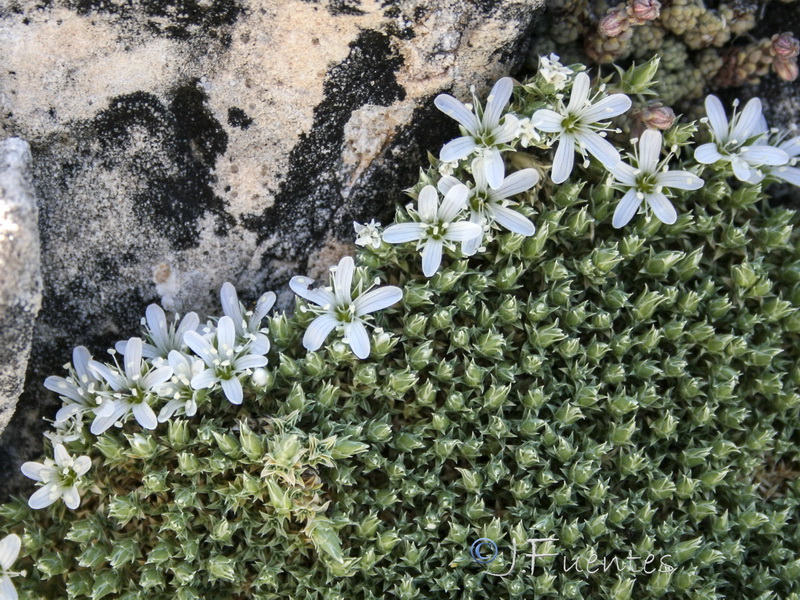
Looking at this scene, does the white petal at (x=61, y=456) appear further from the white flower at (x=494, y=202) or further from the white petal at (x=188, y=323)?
the white flower at (x=494, y=202)

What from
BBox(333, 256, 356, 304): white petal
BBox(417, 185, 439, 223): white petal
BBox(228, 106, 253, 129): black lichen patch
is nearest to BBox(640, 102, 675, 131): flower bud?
BBox(417, 185, 439, 223): white petal

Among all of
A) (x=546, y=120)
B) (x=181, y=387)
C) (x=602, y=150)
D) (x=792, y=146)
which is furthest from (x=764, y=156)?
(x=181, y=387)

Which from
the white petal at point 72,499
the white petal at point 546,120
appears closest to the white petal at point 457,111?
the white petal at point 546,120

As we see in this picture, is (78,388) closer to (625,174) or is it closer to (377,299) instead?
A: (377,299)

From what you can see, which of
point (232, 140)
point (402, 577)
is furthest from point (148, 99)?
point (402, 577)

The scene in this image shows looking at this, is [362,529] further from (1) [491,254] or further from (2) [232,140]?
(2) [232,140]

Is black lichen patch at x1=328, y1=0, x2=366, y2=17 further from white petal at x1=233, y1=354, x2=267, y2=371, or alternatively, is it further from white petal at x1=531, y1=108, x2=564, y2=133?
white petal at x1=233, y1=354, x2=267, y2=371
